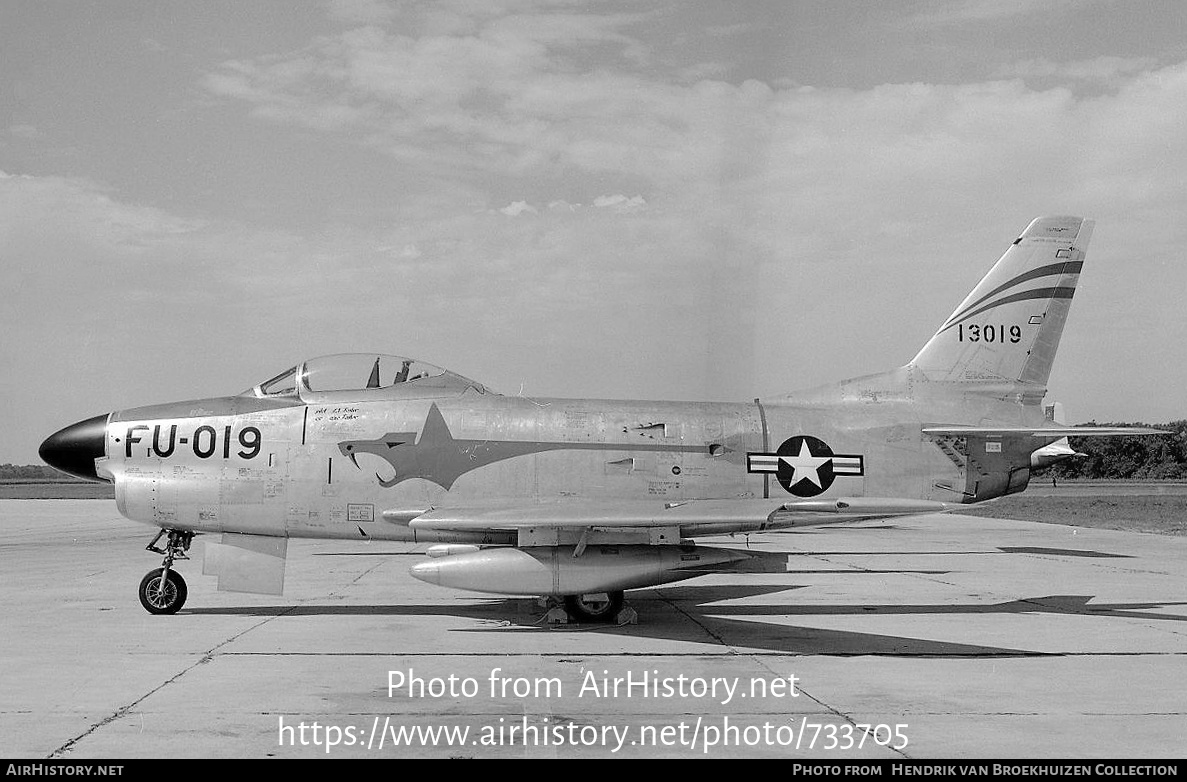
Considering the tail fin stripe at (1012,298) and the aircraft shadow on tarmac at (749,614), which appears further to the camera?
the tail fin stripe at (1012,298)

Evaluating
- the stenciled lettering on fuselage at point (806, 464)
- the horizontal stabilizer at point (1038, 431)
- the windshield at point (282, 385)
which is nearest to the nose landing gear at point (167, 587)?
the windshield at point (282, 385)

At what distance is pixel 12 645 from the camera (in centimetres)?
970

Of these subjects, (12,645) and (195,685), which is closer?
(195,685)

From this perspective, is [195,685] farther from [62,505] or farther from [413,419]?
[62,505]

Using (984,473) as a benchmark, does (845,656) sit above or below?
below

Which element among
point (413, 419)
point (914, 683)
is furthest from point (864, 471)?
point (413, 419)

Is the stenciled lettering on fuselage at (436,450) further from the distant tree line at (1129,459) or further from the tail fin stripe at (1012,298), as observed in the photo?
the distant tree line at (1129,459)

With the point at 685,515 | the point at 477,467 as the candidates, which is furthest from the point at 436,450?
the point at 685,515

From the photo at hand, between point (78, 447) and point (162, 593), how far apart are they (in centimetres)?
190

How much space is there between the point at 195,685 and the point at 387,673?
1486 mm

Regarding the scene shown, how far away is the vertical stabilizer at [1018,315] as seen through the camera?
533 inches

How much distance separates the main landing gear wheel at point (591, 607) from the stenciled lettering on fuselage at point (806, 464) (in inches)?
92.2

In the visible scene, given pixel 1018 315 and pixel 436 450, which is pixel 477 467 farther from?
pixel 1018 315

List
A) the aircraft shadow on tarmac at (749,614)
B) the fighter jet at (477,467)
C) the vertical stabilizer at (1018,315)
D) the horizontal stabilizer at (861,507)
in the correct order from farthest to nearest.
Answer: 1. the vertical stabilizer at (1018,315)
2. the fighter jet at (477,467)
3. the aircraft shadow on tarmac at (749,614)
4. the horizontal stabilizer at (861,507)
